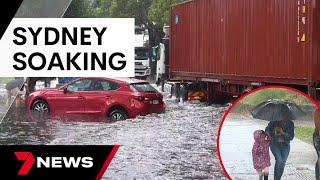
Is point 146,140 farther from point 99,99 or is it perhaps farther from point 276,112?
point 276,112

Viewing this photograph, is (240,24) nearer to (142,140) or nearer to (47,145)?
(142,140)

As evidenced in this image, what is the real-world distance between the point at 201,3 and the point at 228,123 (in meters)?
5.91

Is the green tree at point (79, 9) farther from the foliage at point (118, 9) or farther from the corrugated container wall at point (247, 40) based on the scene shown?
the corrugated container wall at point (247, 40)

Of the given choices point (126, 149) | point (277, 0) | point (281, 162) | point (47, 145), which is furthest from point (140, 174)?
point (277, 0)

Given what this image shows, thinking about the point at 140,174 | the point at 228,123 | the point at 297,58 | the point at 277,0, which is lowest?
the point at 140,174

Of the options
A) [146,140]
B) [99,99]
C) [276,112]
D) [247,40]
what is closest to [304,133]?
[276,112]

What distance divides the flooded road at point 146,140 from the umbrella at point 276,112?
2.42 ft

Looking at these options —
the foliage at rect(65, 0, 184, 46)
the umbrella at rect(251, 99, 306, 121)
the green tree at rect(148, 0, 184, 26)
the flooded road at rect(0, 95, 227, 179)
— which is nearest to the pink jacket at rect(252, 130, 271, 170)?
the umbrella at rect(251, 99, 306, 121)

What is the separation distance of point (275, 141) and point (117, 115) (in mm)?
2362

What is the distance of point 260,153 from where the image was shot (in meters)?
5.69

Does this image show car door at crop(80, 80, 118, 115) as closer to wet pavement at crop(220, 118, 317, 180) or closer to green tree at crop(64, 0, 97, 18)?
green tree at crop(64, 0, 97, 18)

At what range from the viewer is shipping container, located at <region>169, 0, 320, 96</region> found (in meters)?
7.86

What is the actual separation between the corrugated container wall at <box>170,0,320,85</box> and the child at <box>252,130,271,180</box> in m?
2.18

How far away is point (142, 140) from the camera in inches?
270
